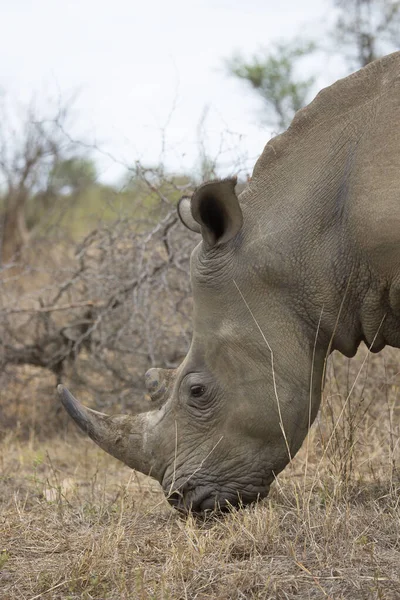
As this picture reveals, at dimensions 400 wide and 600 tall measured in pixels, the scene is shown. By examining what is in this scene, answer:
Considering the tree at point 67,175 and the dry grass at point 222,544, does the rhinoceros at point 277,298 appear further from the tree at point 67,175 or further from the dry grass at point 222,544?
the tree at point 67,175

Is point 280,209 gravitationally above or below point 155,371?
above

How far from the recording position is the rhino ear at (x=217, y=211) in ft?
13.4

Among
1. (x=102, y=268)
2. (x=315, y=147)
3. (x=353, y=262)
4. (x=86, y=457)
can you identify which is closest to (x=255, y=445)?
(x=353, y=262)

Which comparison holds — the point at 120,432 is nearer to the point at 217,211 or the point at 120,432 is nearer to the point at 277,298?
the point at 277,298

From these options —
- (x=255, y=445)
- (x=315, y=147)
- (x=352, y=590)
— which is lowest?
(x=352, y=590)

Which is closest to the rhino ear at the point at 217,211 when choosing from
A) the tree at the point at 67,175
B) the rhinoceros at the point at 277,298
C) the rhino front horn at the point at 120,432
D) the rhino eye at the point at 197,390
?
the rhinoceros at the point at 277,298

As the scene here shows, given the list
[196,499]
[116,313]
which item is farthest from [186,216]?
[116,313]

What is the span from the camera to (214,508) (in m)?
4.24

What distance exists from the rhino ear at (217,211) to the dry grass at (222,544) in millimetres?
1116

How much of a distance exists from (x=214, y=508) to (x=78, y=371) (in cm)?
387

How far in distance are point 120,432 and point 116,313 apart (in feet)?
10.4

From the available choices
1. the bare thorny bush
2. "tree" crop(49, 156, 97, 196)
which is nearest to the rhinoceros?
the bare thorny bush

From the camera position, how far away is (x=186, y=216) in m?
4.77

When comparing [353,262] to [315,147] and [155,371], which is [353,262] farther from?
[155,371]
